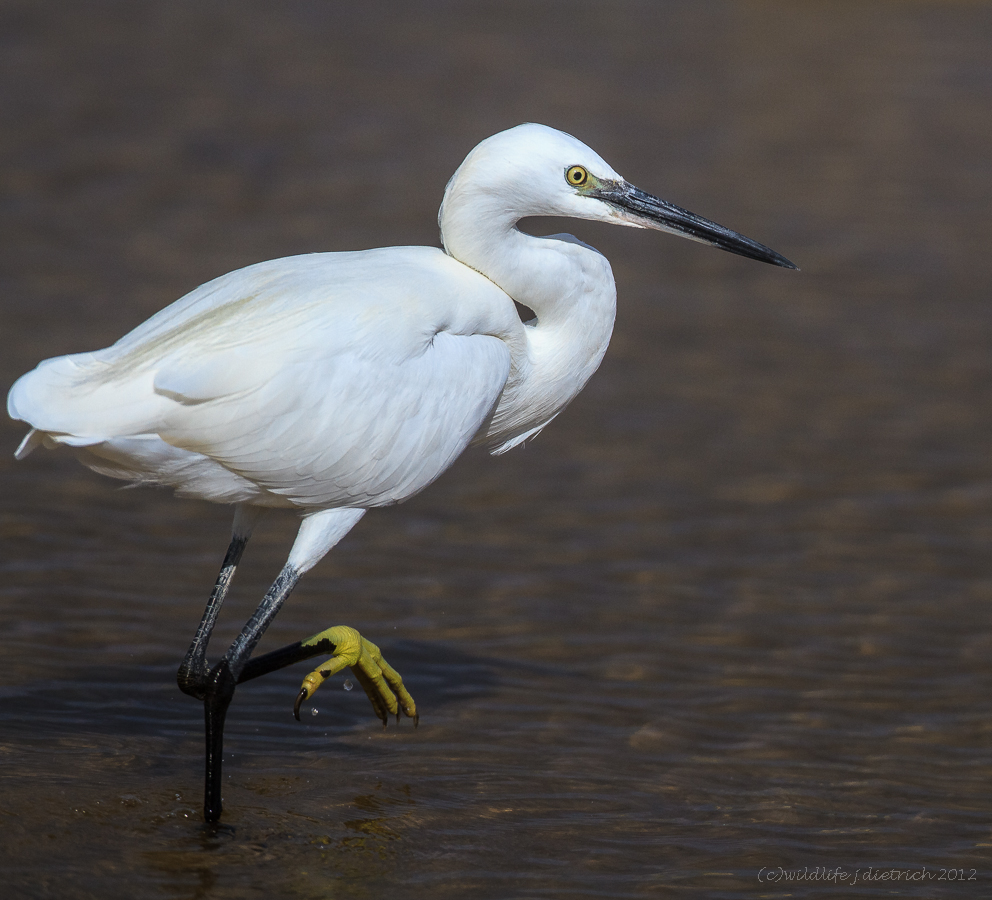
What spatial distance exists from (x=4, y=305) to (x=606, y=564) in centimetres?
396

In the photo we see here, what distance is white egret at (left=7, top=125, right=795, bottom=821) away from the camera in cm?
396

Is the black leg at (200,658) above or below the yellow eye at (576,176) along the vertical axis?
below

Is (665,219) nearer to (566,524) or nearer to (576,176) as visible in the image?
(576,176)

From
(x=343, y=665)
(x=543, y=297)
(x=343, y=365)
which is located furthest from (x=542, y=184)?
(x=343, y=665)

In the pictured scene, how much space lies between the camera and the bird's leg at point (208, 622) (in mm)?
→ 4406

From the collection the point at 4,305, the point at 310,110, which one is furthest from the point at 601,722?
Result: the point at 310,110

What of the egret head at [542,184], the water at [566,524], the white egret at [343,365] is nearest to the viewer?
the white egret at [343,365]

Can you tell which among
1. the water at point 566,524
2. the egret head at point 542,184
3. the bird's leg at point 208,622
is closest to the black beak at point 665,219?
the egret head at point 542,184

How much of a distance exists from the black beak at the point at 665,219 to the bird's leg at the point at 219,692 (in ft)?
4.86

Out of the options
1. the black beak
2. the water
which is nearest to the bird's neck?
the black beak

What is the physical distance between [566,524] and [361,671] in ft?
7.00

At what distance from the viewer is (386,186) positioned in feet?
32.7

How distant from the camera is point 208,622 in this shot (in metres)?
4.47

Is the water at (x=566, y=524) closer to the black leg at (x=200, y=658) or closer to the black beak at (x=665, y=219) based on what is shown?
the black leg at (x=200, y=658)
